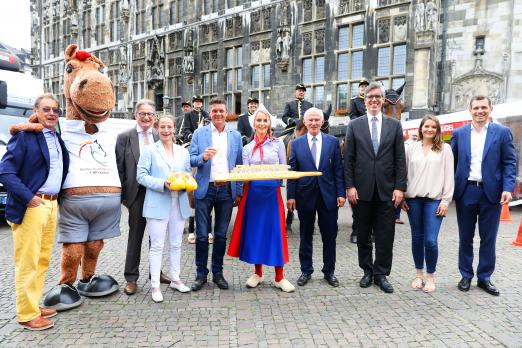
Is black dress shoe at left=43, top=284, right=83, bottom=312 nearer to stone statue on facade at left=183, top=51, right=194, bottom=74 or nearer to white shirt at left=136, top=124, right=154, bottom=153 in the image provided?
white shirt at left=136, top=124, right=154, bottom=153

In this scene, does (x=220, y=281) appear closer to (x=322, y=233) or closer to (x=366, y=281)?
(x=322, y=233)

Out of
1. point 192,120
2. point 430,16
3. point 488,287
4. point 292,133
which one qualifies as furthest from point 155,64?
point 488,287

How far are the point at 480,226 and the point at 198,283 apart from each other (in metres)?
3.21

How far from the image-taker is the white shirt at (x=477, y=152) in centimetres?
453

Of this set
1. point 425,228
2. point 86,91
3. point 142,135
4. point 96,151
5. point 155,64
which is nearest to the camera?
point 86,91

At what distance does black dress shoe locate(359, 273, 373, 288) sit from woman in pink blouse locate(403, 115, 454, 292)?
0.47m

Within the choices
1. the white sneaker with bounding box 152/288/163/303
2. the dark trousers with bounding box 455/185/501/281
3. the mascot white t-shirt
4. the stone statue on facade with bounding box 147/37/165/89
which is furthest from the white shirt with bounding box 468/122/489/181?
the stone statue on facade with bounding box 147/37/165/89

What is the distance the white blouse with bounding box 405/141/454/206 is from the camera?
445 centimetres

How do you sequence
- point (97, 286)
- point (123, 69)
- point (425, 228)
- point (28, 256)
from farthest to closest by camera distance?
point (123, 69), point (425, 228), point (97, 286), point (28, 256)

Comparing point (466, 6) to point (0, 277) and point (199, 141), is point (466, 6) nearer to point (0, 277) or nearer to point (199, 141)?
point (199, 141)

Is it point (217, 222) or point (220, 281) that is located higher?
point (217, 222)

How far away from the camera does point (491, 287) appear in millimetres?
4484

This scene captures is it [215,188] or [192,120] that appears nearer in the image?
[215,188]

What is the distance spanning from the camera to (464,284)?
180 inches
